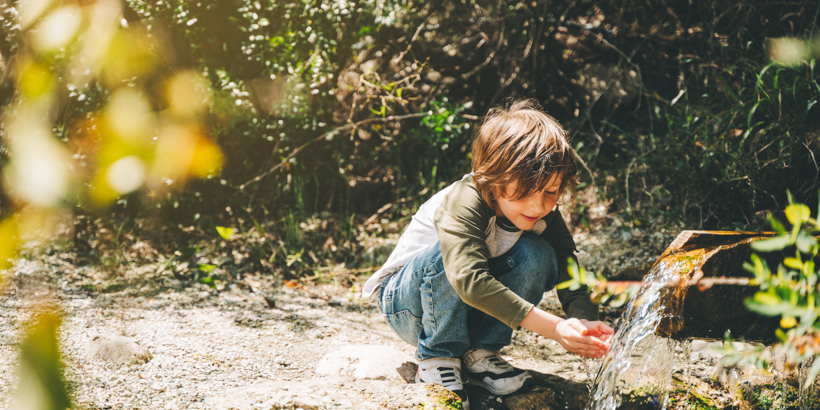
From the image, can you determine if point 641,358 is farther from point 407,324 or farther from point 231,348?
point 231,348

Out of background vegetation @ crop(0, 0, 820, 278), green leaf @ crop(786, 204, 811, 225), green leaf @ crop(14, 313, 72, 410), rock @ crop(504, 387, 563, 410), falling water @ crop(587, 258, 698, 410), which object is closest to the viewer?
green leaf @ crop(14, 313, 72, 410)

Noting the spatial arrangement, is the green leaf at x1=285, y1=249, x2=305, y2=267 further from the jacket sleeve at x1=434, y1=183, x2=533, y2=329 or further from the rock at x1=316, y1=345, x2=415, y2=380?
the jacket sleeve at x1=434, y1=183, x2=533, y2=329

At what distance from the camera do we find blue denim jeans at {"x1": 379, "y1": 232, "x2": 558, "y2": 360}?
5.62ft

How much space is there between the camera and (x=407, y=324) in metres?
1.87

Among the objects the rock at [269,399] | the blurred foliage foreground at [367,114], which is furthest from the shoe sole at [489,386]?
the blurred foliage foreground at [367,114]

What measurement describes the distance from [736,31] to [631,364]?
2.46 metres

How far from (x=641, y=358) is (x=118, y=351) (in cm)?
175

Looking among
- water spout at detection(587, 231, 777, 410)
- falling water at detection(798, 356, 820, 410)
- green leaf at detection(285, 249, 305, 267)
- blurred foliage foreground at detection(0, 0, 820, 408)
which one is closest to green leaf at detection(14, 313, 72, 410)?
water spout at detection(587, 231, 777, 410)

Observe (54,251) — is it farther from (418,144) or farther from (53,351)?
(53,351)

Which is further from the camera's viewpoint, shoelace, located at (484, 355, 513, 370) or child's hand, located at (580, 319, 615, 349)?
shoelace, located at (484, 355, 513, 370)

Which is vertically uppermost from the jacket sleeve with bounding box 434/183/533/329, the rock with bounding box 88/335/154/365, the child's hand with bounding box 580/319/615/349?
the jacket sleeve with bounding box 434/183/533/329

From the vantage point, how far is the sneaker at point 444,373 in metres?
1.71

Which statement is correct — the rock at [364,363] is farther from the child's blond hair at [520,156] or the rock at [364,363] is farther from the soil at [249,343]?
the child's blond hair at [520,156]

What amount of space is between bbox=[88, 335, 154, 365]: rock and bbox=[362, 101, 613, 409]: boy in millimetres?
877
